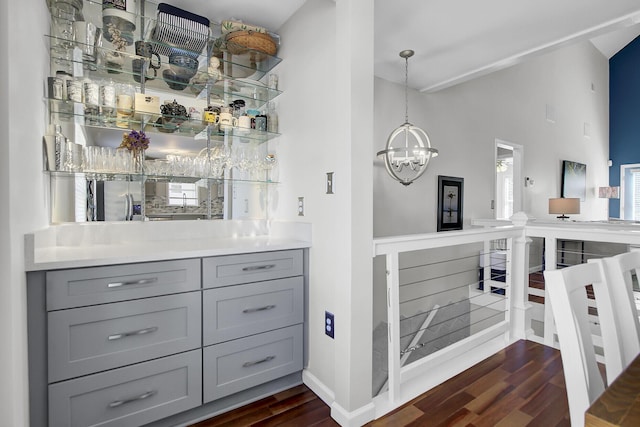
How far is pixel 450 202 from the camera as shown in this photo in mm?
4359

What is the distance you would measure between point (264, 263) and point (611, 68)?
33.9 feet

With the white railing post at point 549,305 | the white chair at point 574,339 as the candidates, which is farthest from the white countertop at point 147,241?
the white railing post at point 549,305

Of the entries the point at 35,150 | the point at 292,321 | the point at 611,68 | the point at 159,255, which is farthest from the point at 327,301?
the point at 611,68

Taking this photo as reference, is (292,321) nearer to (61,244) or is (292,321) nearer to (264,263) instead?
(264,263)

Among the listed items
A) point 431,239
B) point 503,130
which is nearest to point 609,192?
point 503,130

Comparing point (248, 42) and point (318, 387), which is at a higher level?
point (248, 42)

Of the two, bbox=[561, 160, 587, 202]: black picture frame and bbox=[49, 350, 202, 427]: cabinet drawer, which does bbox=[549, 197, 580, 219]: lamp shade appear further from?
bbox=[49, 350, 202, 427]: cabinet drawer

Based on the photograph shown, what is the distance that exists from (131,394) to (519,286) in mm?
2859

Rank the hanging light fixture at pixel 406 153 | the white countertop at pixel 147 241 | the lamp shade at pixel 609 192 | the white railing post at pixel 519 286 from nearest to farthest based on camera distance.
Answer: the white countertop at pixel 147 241, the white railing post at pixel 519 286, the hanging light fixture at pixel 406 153, the lamp shade at pixel 609 192

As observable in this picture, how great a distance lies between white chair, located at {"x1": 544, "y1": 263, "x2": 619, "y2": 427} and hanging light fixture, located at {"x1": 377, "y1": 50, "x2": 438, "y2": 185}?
243 centimetres

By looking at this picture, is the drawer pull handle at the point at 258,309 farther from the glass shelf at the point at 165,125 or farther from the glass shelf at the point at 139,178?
the glass shelf at the point at 139,178

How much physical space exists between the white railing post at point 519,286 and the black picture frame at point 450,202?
1.54 m

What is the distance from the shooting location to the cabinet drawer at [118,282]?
4.46 ft

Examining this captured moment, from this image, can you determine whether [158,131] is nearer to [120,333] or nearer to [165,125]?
[165,125]
